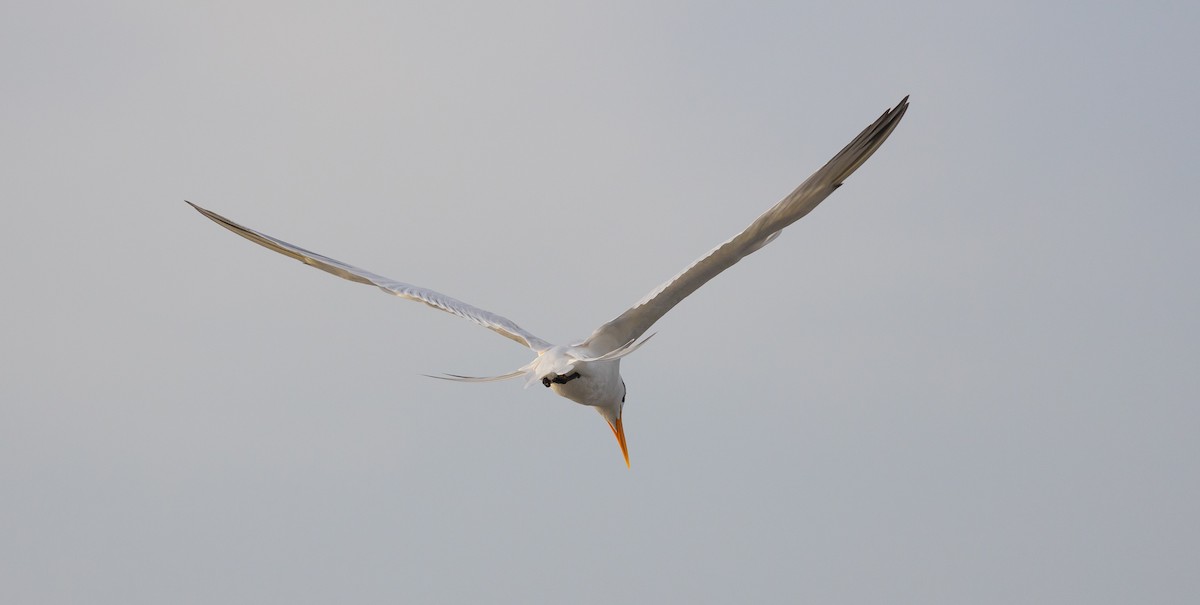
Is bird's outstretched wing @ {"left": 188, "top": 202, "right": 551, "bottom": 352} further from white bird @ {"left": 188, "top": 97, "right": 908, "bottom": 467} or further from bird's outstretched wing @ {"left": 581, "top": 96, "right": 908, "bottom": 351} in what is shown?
bird's outstretched wing @ {"left": 581, "top": 96, "right": 908, "bottom": 351}

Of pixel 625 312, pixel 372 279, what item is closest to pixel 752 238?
pixel 625 312

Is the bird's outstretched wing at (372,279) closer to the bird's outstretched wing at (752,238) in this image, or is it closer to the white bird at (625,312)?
the white bird at (625,312)

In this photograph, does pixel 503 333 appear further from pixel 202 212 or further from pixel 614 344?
pixel 202 212

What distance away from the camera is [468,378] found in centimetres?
1258

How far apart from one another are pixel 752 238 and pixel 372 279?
3869mm

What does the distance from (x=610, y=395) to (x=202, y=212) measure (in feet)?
14.7

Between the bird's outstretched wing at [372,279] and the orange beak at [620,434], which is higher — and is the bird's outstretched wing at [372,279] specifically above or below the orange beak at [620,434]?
above

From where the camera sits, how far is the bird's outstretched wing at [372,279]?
49.1ft

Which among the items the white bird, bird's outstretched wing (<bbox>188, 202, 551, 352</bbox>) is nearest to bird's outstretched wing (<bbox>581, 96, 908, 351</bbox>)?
the white bird

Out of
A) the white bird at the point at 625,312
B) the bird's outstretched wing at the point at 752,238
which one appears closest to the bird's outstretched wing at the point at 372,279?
the white bird at the point at 625,312

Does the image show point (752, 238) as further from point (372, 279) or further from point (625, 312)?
point (372, 279)

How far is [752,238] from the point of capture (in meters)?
13.9

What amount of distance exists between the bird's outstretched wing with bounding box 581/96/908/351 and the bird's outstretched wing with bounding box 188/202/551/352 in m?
0.81

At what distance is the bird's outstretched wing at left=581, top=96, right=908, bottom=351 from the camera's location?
13.3 meters
